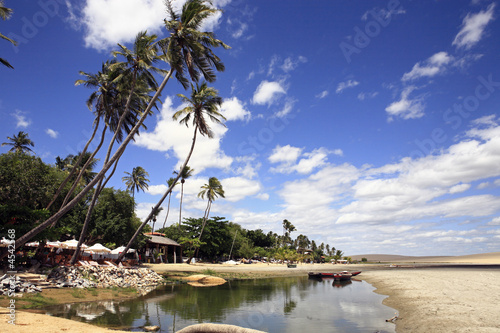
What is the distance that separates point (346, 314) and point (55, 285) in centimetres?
1990

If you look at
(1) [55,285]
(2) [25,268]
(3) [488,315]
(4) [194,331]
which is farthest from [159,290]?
(3) [488,315]

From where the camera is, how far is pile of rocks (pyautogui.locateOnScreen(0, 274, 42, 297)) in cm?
1557

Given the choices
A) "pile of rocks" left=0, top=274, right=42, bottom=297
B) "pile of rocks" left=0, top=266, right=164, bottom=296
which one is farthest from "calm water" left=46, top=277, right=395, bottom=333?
"pile of rocks" left=0, top=266, right=164, bottom=296

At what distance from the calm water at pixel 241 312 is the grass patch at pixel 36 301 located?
83 cm

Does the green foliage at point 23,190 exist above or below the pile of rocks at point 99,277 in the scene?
above

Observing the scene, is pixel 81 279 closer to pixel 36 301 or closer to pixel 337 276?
pixel 36 301

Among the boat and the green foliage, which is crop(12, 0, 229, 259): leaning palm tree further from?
the boat

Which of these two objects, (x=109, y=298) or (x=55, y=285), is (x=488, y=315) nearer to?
(x=109, y=298)

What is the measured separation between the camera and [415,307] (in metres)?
17.2

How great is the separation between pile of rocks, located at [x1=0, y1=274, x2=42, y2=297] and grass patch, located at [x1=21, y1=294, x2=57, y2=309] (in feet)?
2.35

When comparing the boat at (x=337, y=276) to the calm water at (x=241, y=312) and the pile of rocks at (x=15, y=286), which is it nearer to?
the calm water at (x=241, y=312)

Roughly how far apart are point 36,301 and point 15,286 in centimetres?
170

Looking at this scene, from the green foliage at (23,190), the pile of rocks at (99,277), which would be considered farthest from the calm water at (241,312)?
the green foliage at (23,190)

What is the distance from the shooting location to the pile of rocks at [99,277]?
20.8 meters
